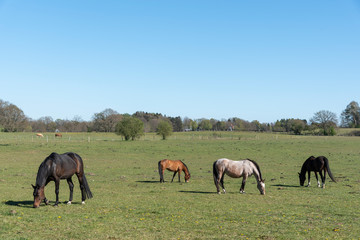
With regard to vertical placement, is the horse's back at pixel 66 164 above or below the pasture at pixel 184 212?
above

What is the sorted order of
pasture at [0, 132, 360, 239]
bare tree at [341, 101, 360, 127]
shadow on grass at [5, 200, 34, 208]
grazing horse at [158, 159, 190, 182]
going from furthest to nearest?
1. bare tree at [341, 101, 360, 127]
2. grazing horse at [158, 159, 190, 182]
3. shadow on grass at [5, 200, 34, 208]
4. pasture at [0, 132, 360, 239]

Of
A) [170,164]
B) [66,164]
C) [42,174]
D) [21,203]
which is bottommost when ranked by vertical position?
[21,203]

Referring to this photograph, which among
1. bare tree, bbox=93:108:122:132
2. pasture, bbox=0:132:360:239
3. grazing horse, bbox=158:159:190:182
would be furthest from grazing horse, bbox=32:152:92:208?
bare tree, bbox=93:108:122:132

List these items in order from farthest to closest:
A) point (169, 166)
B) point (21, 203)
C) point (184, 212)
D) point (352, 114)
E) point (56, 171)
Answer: point (352, 114) → point (169, 166) → point (21, 203) → point (56, 171) → point (184, 212)

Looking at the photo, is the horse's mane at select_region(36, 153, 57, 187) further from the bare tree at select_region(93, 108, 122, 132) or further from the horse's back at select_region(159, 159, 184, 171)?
the bare tree at select_region(93, 108, 122, 132)

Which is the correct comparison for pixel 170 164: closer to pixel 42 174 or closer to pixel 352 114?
pixel 42 174

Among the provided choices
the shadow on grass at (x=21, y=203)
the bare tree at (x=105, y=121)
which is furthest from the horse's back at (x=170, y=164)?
the bare tree at (x=105, y=121)

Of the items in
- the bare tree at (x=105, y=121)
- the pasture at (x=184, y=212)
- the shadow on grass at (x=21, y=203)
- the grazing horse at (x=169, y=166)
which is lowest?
the pasture at (x=184, y=212)

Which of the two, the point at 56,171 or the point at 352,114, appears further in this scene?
the point at 352,114

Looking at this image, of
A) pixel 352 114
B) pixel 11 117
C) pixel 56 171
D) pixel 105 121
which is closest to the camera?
pixel 56 171

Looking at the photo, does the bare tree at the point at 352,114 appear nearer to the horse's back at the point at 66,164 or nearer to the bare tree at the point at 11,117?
the bare tree at the point at 11,117

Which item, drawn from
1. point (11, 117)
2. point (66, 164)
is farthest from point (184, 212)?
point (11, 117)

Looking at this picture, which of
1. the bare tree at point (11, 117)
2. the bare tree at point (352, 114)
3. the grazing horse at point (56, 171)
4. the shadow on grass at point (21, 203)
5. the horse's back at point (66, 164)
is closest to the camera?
the grazing horse at point (56, 171)

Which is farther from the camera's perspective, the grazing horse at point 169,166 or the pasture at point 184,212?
the grazing horse at point 169,166
